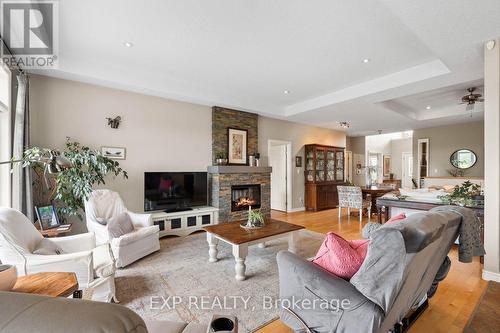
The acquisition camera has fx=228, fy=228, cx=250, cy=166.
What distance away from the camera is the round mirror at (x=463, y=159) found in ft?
21.9

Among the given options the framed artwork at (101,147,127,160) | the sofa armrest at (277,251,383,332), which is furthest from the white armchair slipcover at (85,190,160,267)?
the sofa armrest at (277,251,383,332)

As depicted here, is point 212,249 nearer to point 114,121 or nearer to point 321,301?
point 321,301

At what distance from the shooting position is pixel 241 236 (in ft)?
9.22

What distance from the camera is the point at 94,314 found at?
0.43 meters

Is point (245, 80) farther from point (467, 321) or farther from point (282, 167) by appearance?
point (467, 321)

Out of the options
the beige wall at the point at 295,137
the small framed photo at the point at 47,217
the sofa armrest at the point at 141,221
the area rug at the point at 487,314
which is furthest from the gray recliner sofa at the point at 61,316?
the beige wall at the point at 295,137

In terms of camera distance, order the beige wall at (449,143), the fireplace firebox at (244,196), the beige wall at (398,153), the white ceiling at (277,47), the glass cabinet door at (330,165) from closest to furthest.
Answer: the white ceiling at (277,47)
the fireplace firebox at (244,196)
the beige wall at (449,143)
the glass cabinet door at (330,165)
the beige wall at (398,153)

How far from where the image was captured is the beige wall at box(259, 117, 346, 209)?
6051 millimetres

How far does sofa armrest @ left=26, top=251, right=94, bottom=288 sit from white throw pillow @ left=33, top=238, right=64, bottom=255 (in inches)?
7.0

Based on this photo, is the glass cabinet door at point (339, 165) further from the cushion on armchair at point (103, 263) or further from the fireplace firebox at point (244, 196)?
the cushion on armchair at point (103, 263)

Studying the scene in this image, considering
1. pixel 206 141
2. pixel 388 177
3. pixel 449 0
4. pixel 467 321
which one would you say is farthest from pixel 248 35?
pixel 388 177

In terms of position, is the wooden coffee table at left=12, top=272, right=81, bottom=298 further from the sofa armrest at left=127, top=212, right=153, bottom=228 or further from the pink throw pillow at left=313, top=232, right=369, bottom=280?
the sofa armrest at left=127, top=212, right=153, bottom=228

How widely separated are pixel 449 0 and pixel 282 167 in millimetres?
5212

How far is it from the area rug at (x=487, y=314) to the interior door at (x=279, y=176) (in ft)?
15.3
